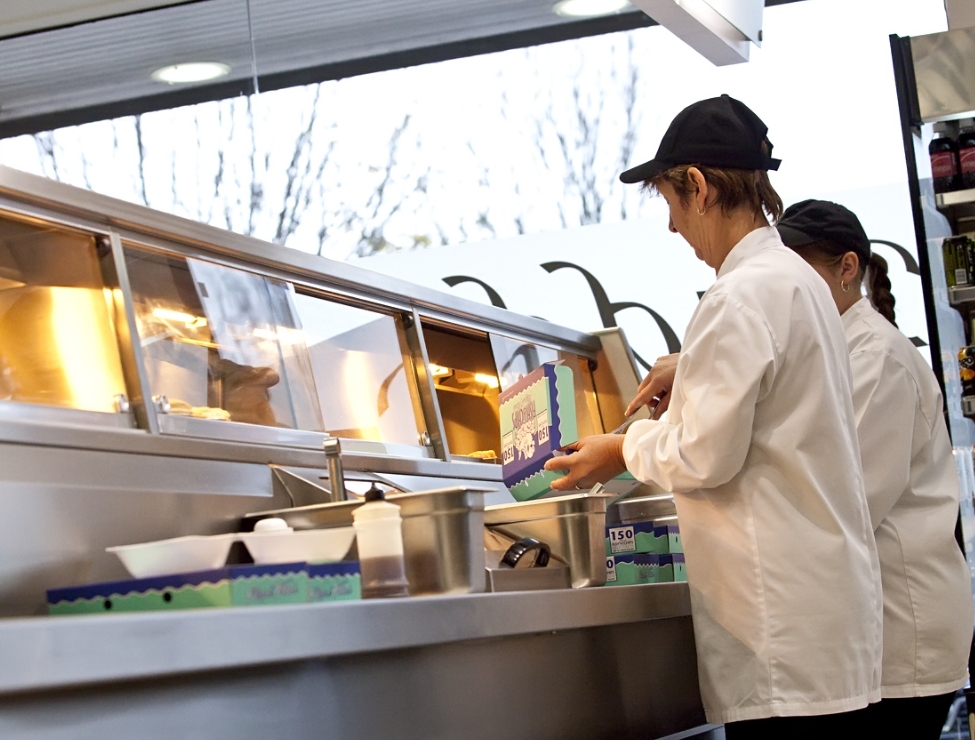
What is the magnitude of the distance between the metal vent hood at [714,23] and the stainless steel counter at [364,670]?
145 cm

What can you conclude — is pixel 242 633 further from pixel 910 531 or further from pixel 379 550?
pixel 910 531

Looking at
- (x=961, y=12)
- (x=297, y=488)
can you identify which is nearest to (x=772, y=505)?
(x=297, y=488)

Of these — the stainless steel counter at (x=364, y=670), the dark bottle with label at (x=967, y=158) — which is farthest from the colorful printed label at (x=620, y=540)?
the dark bottle with label at (x=967, y=158)

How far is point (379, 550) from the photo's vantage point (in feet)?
5.59

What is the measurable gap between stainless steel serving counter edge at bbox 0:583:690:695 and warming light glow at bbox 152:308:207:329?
34.2 inches

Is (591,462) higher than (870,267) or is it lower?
lower

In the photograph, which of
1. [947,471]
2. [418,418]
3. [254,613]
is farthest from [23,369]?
[947,471]

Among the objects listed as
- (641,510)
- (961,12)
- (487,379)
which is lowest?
(641,510)

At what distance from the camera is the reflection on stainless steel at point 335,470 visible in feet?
6.76

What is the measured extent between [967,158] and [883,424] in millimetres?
1635

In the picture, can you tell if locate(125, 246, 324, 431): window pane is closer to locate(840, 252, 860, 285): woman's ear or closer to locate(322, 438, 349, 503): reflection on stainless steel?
locate(322, 438, 349, 503): reflection on stainless steel

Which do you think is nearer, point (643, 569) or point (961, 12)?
point (643, 569)

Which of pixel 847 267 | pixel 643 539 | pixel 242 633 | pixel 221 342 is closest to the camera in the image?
pixel 242 633

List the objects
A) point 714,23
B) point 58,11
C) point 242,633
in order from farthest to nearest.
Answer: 1. point 58,11
2. point 714,23
3. point 242,633
